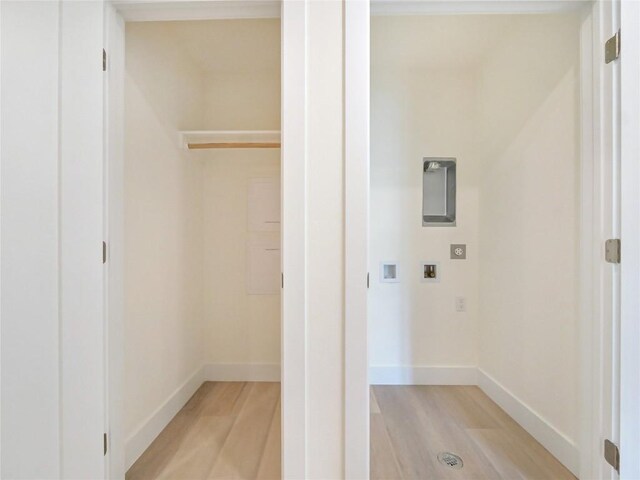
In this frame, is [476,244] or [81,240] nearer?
[81,240]

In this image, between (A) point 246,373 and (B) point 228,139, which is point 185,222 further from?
(A) point 246,373

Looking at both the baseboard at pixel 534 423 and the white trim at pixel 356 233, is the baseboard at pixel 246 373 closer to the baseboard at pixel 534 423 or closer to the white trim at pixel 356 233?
the white trim at pixel 356 233

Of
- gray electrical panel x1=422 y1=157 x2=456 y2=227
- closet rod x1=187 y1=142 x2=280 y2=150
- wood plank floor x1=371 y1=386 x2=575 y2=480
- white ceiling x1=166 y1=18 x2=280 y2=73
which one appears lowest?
wood plank floor x1=371 y1=386 x2=575 y2=480

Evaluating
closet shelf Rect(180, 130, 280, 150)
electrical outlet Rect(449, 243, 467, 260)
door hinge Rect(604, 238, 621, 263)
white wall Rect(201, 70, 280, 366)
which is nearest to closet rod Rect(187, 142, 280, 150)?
closet shelf Rect(180, 130, 280, 150)

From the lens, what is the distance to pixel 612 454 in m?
1.17

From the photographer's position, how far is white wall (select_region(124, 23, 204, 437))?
1636 millimetres

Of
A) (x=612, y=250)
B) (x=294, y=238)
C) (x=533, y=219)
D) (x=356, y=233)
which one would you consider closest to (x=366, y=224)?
(x=356, y=233)

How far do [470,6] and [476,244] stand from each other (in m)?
1.63

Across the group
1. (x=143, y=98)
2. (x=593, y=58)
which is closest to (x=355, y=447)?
(x=593, y=58)

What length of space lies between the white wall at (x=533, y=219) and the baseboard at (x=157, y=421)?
223 cm

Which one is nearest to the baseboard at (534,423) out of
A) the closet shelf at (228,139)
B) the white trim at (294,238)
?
the white trim at (294,238)

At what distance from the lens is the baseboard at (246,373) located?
2426 millimetres

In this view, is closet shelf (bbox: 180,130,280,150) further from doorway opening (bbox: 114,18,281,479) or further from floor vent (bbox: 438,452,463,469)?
floor vent (bbox: 438,452,463,469)

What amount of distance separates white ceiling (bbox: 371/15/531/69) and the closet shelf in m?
0.98
